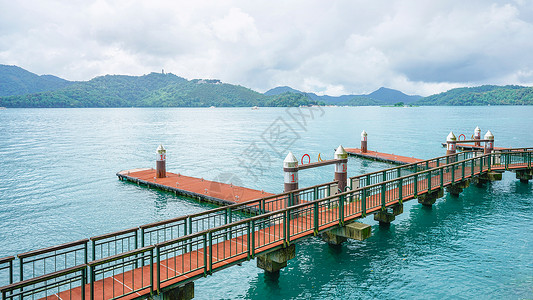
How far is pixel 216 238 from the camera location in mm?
14742

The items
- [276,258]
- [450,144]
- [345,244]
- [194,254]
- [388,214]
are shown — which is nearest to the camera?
[194,254]

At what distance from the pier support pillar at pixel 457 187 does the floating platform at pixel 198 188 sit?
12.2 m

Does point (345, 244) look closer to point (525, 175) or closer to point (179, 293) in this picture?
point (179, 293)

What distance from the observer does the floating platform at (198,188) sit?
2578 centimetres

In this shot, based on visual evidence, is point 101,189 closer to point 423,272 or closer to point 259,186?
point 259,186

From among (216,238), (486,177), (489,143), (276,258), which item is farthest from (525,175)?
(216,238)

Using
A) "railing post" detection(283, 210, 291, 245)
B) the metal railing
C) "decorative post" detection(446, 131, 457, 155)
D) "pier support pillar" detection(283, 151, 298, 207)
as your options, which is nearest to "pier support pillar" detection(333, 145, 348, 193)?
the metal railing

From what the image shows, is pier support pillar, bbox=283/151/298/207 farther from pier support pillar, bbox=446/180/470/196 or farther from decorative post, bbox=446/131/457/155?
decorative post, bbox=446/131/457/155

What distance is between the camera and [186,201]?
27.1 m

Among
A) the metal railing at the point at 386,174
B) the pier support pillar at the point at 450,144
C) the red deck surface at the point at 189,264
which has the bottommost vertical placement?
the red deck surface at the point at 189,264

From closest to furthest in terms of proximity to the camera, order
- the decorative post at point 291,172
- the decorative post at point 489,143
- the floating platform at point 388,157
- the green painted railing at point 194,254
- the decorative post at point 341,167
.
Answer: the green painted railing at point 194,254 → the decorative post at point 291,172 → the decorative post at point 341,167 → the decorative post at point 489,143 → the floating platform at point 388,157

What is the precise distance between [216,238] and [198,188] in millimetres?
14312

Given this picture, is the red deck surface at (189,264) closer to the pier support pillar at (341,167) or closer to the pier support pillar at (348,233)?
the pier support pillar at (348,233)

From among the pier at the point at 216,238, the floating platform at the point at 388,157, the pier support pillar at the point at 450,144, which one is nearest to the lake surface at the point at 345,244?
the pier at the point at 216,238
